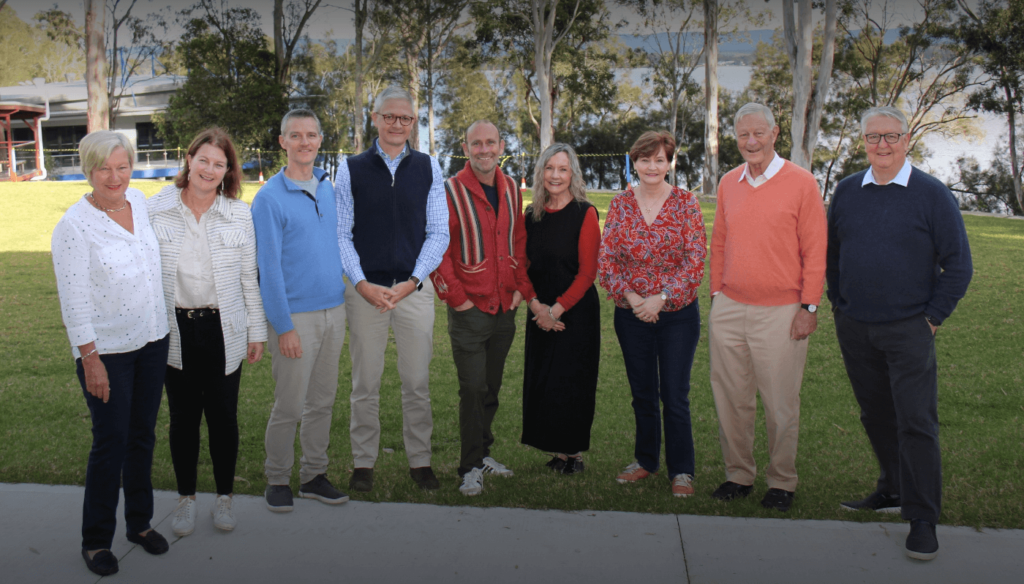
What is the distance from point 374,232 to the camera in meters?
4.21

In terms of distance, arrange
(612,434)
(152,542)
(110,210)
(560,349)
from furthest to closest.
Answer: (612,434) → (560,349) → (152,542) → (110,210)

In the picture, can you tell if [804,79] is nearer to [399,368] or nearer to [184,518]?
[399,368]

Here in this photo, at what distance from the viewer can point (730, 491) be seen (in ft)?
13.8

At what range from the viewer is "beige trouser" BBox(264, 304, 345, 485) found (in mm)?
4039

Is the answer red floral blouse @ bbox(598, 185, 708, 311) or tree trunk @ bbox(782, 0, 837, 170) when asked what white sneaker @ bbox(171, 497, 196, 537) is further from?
tree trunk @ bbox(782, 0, 837, 170)

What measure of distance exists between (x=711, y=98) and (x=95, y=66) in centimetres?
2320

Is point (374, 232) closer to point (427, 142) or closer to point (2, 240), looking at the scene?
point (2, 240)

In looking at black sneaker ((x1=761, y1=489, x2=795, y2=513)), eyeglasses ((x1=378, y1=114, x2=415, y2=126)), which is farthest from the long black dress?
black sneaker ((x1=761, y1=489, x2=795, y2=513))

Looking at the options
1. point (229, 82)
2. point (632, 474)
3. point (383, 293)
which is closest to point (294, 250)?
point (383, 293)

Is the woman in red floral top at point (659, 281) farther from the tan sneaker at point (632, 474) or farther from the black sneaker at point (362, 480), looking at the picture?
the black sneaker at point (362, 480)

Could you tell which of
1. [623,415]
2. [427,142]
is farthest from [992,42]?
[623,415]

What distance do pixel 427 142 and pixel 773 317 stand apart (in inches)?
1717

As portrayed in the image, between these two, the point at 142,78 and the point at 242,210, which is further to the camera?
the point at 142,78

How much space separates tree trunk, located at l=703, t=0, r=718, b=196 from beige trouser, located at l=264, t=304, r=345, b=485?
29393 mm
